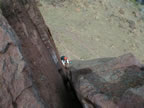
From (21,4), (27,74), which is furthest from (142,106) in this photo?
(21,4)

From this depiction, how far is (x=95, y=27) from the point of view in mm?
6930

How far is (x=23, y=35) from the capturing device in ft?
7.43

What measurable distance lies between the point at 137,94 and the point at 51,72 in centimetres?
106

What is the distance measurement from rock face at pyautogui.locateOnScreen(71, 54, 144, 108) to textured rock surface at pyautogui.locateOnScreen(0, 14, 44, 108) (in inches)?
18.2

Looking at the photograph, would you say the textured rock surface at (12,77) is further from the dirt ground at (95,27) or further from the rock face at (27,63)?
the dirt ground at (95,27)

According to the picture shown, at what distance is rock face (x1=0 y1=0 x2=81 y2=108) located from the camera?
1.63 meters

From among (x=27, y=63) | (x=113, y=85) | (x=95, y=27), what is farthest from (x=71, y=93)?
(x=95, y=27)

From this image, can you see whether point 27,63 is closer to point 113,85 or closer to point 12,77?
point 12,77

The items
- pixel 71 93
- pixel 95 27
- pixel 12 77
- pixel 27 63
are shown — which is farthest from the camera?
pixel 95 27

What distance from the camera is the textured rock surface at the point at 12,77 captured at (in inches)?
63.2

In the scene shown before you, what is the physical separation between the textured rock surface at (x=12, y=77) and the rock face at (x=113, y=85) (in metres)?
0.46

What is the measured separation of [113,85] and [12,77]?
36.4 inches

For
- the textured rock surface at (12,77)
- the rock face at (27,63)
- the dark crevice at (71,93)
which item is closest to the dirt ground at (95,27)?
the dark crevice at (71,93)

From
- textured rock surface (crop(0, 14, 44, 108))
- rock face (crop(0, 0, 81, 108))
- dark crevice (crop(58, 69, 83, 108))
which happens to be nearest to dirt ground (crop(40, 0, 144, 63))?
dark crevice (crop(58, 69, 83, 108))
